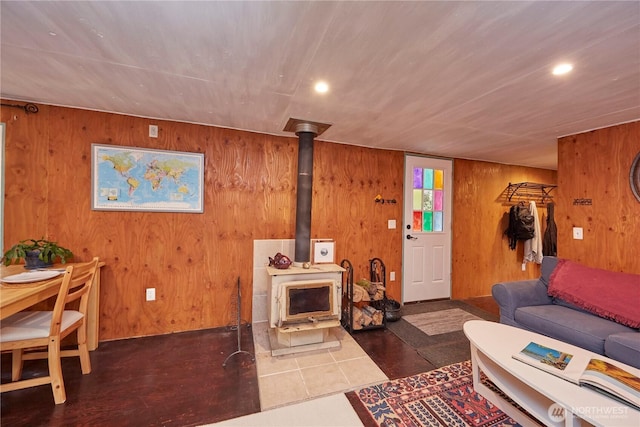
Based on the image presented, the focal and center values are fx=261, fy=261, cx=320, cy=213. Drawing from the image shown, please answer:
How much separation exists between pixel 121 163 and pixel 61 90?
657 mm

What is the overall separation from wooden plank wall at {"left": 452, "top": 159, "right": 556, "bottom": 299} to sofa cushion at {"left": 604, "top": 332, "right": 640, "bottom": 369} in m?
2.16

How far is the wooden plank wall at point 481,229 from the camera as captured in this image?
3920mm

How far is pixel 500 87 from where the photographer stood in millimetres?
1775

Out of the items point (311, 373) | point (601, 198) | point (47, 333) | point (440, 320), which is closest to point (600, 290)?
point (601, 198)

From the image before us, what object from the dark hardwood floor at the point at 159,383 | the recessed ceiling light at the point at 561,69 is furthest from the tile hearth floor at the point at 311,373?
the recessed ceiling light at the point at 561,69

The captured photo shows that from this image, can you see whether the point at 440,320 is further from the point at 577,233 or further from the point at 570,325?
the point at 577,233

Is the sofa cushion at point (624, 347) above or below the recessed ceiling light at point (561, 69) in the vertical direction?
below

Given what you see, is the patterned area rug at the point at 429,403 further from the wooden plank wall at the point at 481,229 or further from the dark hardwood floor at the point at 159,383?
the wooden plank wall at the point at 481,229

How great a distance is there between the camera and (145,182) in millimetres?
2494

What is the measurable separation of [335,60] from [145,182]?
6.88ft

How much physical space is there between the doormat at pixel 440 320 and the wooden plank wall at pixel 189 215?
0.51m

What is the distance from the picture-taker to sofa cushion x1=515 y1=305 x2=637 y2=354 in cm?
181

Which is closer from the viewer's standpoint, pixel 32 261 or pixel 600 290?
pixel 32 261

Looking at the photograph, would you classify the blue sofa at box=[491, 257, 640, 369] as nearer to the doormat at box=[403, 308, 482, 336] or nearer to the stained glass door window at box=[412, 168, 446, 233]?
the doormat at box=[403, 308, 482, 336]
